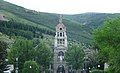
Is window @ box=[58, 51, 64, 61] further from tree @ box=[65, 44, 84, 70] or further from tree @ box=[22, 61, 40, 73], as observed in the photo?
tree @ box=[22, 61, 40, 73]

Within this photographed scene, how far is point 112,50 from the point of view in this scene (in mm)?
56875

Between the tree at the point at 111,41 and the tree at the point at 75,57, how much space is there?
51.7 m

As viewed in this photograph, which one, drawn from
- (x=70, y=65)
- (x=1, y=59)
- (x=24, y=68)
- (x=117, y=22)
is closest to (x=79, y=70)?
(x=70, y=65)

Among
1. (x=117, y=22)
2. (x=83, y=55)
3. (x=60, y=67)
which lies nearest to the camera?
(x=117, y=22)

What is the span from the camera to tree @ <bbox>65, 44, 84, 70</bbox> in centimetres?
11850

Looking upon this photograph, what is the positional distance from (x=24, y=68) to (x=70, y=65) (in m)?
31.7

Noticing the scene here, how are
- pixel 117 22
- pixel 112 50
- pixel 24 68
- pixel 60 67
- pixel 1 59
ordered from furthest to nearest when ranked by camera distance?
pixel 60 67 < pixel 24 68 < pixel 1 59 < pixel 117 22 < pixel 112 50

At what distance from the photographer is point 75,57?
389 feet

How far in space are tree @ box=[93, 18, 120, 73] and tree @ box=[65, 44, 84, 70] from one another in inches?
2034

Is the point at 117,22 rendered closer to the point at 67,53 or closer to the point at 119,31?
the point at 119,31

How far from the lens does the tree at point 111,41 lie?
55463 mm

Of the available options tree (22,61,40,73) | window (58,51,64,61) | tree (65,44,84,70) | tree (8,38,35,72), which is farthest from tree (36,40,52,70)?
window (58,51,64,61)

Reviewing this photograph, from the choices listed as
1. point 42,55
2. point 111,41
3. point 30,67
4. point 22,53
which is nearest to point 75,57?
point 42,55

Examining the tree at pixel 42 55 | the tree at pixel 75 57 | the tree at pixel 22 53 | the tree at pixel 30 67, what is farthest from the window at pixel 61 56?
the tree at pixel 30 67
